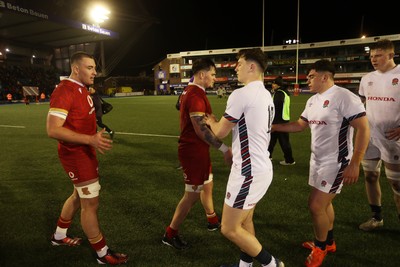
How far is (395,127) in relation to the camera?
3707mm

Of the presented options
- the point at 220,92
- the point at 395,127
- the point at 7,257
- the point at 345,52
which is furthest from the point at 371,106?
the point at 345,52

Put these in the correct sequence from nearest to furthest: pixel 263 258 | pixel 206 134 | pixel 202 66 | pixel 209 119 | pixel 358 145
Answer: pixel 263 258, pixel 358 145, pixel 209 119, pixel 206 134, pixel 202 66

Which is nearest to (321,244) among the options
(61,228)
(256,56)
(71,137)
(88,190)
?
(256,56)

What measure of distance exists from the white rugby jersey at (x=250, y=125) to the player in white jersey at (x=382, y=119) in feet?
6.86

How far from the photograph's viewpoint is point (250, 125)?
8.05 ft

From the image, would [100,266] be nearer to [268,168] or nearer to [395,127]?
[268,168]

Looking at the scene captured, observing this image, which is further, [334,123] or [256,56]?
[334,123]

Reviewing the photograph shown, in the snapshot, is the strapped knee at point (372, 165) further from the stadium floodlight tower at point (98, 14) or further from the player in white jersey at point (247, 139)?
the stadium floodlight tower at point (98, 14)

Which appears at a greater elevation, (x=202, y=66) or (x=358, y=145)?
(x=202, y=66)

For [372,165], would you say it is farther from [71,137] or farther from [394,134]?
[71,137]

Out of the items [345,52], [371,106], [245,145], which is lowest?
[245,145]

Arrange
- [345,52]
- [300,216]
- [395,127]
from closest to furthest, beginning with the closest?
[395,127] < [300,216] < [345,52]

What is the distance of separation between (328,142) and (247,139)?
3.49ft

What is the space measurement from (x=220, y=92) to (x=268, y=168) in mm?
36377
